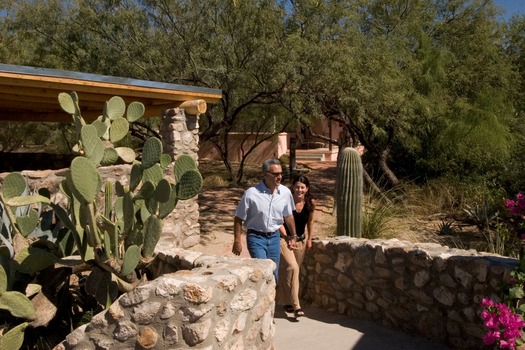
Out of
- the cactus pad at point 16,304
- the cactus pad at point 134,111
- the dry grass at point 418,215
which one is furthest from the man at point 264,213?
the dry grass at point 418,215

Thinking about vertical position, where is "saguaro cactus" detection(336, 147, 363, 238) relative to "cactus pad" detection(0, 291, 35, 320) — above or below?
above

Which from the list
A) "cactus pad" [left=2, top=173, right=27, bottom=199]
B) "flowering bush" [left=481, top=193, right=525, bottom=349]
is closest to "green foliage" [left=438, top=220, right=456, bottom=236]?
"flowering bush" [left=481, top=193, right=525, bottom=349]

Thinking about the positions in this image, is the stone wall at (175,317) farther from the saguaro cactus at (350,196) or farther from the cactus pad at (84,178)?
the saguaro cactus at (350,196)

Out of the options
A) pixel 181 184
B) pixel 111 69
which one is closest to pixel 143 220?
pixel 181 184

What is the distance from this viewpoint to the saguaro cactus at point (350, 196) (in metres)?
7.07

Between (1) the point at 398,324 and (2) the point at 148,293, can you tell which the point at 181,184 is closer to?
(2) the point at 148,293

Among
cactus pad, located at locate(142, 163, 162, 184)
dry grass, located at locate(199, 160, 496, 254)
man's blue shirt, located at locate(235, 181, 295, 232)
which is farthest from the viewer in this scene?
dry grass, located at locate(199, 160, 496, 254)

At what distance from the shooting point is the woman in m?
5.23

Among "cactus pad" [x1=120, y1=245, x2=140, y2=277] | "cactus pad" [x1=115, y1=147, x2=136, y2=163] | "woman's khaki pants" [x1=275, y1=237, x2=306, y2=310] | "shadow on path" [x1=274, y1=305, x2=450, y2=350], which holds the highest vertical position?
"cactus pad" [x1=115, y1=147, x2=136, y2=163]

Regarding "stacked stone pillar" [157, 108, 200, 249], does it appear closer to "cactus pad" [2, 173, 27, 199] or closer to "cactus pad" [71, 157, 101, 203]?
"cactus pad" [2, 173, 27, 199]

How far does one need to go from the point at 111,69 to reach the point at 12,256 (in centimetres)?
829

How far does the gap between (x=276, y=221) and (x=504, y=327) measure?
213 centimetres

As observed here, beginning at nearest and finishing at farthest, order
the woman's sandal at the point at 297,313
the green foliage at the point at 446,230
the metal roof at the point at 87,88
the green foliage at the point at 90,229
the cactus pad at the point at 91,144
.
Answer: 1. the green foliage at the point at 90,229
2. the cactus pad at the point at 91,144
3. the woman's sandal at the point at 297,313
4. the metal roof at the point at 87,88
5. the green foliage at the point at 446,230

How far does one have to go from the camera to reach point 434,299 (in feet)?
15.2
